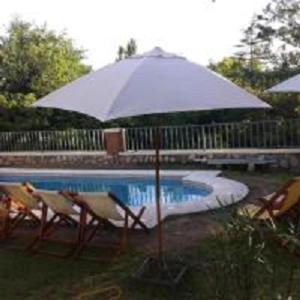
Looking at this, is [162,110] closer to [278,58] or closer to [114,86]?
[114,86]

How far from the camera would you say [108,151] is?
16.9 metres

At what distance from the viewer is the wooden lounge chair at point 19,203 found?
26.5 ft

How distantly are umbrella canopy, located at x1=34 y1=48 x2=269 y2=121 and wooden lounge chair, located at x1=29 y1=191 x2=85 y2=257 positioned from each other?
1373mm

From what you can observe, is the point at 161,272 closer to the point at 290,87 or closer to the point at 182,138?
the point at 290,87

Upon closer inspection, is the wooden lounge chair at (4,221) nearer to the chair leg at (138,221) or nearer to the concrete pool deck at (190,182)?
the chair leg at (138,221)

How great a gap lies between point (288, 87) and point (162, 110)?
3.72 meters

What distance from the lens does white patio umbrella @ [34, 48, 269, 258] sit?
5.65m

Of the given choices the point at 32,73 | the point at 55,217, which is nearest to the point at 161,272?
the point at 55,217

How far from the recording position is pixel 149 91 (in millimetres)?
5809

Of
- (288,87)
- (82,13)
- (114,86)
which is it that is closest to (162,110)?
(114,86)

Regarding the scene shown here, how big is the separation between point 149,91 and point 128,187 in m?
A: 9.00

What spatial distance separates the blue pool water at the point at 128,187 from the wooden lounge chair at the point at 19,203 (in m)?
4.04

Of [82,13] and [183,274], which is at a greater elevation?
[82,13]

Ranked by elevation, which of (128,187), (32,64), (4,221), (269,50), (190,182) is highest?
(269,50)
